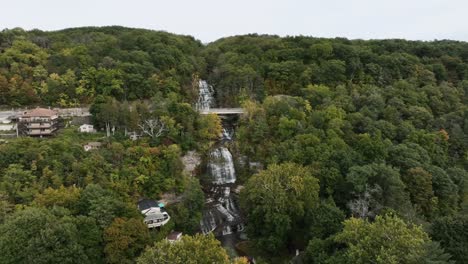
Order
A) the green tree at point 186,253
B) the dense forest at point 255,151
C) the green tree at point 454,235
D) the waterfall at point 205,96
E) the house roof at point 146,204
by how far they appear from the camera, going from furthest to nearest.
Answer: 1. the waterfall at point 205,96
2. the house roof at point 146,204
3. the dense forest at point 255,151
4. the green tree at point 454,235
5. the green tree at point 186,253

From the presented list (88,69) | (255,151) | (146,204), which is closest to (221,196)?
(255,151)

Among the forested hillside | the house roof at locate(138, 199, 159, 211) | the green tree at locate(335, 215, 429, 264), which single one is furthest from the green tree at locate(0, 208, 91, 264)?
the forested hillside

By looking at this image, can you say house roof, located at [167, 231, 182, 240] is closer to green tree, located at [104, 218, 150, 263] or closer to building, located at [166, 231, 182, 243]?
building, located at [166, 231, 182, 243]

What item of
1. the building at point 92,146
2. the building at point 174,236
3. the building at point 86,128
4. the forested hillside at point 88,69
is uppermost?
the forested hillside at point 88,69

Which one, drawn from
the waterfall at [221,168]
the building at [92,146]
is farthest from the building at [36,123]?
the waterfall at [221,168]

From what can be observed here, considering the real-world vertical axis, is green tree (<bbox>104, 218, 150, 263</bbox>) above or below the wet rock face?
below

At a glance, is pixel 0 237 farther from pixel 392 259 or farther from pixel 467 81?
pixel 467 81

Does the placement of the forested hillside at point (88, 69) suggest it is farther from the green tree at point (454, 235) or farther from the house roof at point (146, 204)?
the green tree at point (454, 235)
